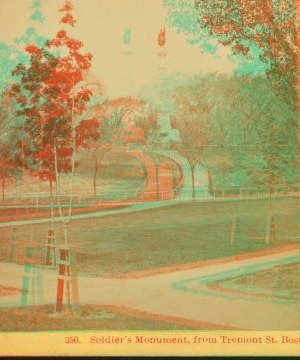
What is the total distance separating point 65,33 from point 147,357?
11.4 feet

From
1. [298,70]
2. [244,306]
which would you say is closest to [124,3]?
[298,70]

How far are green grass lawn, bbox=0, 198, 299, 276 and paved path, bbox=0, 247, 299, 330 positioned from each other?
0.12m

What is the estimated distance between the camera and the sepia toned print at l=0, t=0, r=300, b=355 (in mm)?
4613

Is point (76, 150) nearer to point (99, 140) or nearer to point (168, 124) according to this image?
point (99, 140)

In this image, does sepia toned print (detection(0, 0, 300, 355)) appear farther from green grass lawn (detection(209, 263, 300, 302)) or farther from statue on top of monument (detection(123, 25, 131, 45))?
green grass lawn (detection(209, 263, 300, 302))

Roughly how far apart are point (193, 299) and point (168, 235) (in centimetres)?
71

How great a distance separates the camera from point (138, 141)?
4.72 metres

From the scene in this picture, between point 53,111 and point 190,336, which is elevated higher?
point 53,111

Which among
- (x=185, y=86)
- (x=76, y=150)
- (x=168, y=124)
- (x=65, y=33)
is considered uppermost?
(x=65, y=33)

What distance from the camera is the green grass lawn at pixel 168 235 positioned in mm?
4582

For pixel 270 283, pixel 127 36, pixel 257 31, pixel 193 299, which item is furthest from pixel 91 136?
pixel 270 283

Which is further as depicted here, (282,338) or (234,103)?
(234,103)

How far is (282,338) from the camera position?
14.5 feet

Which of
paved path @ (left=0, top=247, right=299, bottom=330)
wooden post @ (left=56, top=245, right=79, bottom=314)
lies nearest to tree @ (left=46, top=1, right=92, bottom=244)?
wooden post @ (left=56, top=245, right=79, bottom=314)
